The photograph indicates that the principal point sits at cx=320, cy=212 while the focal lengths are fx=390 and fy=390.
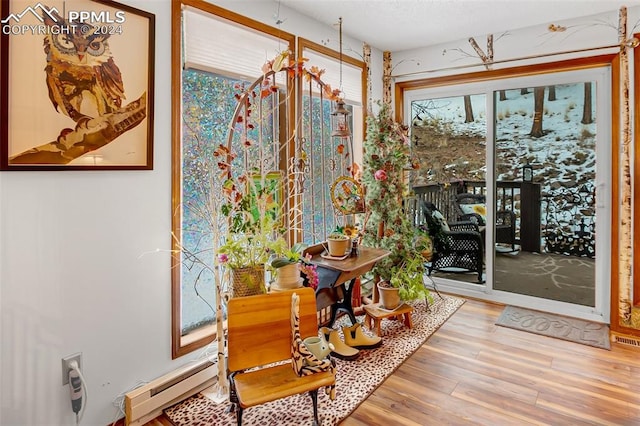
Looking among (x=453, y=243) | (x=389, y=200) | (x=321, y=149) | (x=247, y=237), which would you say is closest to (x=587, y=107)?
(x=453, y=243)

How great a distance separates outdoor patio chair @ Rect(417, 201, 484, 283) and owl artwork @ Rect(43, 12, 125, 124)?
3.24m

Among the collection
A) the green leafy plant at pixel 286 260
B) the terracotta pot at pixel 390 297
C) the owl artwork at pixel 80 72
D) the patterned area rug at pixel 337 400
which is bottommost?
the patterned area rug at pixel 337 400

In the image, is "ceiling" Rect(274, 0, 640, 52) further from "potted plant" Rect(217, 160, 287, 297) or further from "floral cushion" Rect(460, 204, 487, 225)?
"floral cushion" Rect(460, 204, 487, 225)

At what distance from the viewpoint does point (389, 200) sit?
3.44m

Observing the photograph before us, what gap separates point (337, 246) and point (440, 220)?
1.83m

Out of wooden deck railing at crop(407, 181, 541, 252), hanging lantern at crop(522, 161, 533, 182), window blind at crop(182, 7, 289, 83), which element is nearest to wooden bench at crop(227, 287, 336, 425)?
window blind at crop(182, 7, 289, 83)

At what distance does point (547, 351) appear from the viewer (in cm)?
286

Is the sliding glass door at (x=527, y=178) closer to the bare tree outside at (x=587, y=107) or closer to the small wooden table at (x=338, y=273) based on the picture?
the bare tree outside at (x=587, y=107)

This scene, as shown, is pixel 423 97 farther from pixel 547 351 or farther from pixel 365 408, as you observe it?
pixel 365 408

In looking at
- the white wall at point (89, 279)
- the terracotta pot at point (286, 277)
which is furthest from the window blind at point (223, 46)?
the terracotta pot at point (286, 277)

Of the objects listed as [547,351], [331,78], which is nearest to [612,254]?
[547,351]

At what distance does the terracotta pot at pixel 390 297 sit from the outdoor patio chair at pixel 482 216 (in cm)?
140

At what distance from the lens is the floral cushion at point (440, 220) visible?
Answer: 4.19 meters

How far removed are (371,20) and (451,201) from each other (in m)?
2.01
